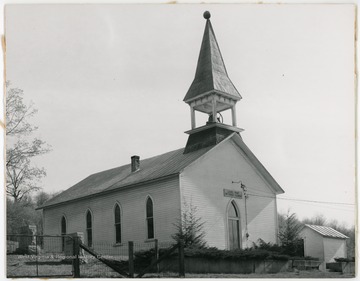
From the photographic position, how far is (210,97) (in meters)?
34.7

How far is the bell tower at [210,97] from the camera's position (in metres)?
34.1

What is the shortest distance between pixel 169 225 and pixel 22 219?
72.8ft

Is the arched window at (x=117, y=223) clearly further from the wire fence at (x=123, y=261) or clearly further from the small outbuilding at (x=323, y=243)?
the small outbuilding at (x=323, y=243)

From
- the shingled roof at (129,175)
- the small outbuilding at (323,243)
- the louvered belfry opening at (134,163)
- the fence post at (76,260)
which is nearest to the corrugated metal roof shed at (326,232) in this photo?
the small outbuilding at (323,243)

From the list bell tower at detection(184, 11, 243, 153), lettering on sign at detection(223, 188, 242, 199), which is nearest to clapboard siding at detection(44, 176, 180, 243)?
lettering on sign at detection(223, 188, 242, 199)

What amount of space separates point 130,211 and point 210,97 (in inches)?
321

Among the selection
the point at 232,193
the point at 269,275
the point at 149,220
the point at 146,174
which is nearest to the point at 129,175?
the point at 146,174

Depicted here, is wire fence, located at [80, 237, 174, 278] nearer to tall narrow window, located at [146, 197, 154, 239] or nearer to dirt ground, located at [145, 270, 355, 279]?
tall narrow window, located at [146, 197, 154, 239]

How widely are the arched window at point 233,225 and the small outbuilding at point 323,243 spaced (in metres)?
3.65

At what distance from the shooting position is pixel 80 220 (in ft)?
126

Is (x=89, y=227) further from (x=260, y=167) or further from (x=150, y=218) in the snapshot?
(x=260, y=167)

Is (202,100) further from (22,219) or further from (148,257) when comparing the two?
(22,219)

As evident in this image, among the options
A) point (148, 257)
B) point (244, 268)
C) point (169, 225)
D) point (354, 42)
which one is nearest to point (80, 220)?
point (169, 225)

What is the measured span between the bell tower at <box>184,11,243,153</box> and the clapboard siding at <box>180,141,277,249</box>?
108 centimetres
